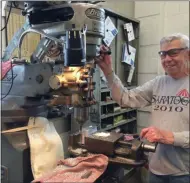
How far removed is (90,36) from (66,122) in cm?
41

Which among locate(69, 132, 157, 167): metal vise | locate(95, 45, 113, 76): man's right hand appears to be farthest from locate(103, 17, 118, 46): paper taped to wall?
locate(69, 132, 157, 167): metal vise

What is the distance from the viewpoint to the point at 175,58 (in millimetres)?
743

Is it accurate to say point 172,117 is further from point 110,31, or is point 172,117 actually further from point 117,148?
point 110,31

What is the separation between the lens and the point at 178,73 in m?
0.75

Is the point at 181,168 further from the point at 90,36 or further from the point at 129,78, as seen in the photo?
the point at 129,78

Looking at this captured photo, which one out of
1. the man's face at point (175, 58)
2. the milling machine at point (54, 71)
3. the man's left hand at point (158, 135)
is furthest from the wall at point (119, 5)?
the man's left hand at point (158, 135)

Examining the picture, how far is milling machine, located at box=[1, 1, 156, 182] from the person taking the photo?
0.74 meters

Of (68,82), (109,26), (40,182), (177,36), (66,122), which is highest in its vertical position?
(109,26)

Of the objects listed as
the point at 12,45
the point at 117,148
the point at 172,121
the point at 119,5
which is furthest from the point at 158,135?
the point at 119,5

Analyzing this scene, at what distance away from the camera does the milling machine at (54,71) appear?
0.74 metres

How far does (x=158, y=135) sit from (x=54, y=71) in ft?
1.43

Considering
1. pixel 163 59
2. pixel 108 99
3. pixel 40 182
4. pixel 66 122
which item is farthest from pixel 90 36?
pixel 108 99

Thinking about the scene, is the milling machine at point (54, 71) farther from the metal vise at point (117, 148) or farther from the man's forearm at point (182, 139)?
the man's forearm at point (182, 139)

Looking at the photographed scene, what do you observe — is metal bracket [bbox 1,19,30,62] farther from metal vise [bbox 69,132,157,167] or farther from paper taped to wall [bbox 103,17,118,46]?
paper taped to wall [bbox 103,17,118,46]
